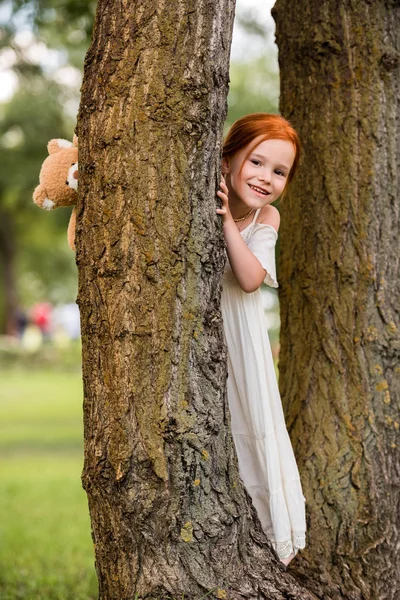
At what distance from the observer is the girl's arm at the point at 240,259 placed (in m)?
2.64

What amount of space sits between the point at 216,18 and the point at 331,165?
102 centimetres

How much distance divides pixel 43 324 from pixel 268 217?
26.4m

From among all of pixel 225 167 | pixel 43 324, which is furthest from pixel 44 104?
pixel 225 167

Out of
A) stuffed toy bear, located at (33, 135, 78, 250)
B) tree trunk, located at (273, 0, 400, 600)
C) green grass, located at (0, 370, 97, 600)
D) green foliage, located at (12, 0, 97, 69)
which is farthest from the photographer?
green foliage, located at (12, 0, 97, 69)

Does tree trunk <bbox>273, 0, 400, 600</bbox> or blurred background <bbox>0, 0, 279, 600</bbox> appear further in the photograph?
blurred background <bbox>0, 0, 279, 600</bbox>

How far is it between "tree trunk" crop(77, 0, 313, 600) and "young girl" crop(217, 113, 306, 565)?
1.05 ft

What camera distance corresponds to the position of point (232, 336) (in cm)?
289

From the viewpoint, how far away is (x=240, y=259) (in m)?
2.69

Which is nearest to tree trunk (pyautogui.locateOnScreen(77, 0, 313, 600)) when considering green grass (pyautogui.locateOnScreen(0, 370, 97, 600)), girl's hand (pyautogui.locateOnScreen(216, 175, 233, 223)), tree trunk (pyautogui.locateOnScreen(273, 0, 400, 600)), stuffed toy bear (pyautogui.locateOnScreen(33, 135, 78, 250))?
girl's hand (pyautogui.locateOnScreen(216, 175, 233, 223))

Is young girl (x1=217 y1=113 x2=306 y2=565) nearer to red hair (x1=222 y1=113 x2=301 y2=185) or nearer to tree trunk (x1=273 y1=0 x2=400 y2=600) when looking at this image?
red hair (x1=222 y1=113 x2=301 y2=185)

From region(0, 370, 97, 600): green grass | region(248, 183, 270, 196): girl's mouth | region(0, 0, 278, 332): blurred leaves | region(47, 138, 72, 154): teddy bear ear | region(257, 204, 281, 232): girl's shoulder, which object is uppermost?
region(0, 0, 278, 332): blurred leaves

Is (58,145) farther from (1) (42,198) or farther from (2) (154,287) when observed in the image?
(2) (154,287)

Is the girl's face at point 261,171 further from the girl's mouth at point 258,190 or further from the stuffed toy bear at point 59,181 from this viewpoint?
the stuffed toy bear at point 59,181

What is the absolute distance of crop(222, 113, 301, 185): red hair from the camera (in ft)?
9.39
